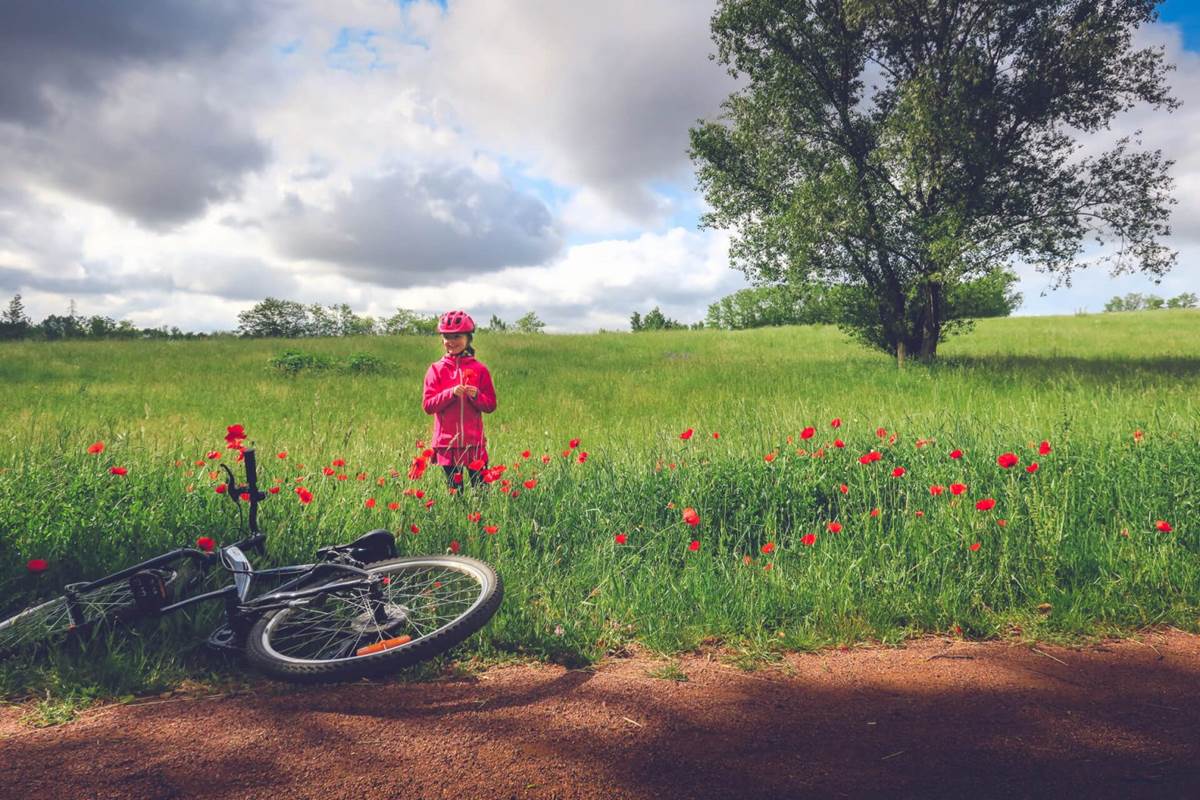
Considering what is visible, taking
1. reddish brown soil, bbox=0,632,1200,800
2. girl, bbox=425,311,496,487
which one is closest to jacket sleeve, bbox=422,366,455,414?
girl, bbox=425,311,496,487

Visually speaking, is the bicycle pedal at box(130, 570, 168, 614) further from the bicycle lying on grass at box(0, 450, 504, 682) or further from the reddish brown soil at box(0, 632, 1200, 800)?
the reddish brown soil at box(0, 632, 1200, 800)

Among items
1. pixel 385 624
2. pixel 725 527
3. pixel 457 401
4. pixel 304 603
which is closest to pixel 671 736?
pixel 385 624

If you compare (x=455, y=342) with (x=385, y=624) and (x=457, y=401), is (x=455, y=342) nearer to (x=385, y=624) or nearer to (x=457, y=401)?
(x=457, y=401)

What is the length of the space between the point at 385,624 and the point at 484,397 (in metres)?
2.61

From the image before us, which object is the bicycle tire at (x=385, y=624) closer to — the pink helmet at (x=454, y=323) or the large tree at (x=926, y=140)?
the pink helmet at (x=454, y=323)

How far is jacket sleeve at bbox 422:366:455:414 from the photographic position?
5957mm

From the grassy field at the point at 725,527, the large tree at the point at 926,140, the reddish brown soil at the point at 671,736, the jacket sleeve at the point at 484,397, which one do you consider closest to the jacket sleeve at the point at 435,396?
the jacket sleeve at the point at 484,397

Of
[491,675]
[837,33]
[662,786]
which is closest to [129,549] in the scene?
[491,675]

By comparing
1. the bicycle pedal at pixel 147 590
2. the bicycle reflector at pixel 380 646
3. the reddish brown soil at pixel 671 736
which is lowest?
the reddish brown soil at pixel 671 736

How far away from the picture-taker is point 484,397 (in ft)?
19.9

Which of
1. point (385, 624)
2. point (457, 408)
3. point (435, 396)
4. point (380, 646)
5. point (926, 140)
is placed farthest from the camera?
point (926, 140)

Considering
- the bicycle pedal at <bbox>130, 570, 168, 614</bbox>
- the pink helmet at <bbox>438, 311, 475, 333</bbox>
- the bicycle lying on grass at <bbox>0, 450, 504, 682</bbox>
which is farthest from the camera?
the pink helmet at <bbox>438, 311, 475, 333</bbox>

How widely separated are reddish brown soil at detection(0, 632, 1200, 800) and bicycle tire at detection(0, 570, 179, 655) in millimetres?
451

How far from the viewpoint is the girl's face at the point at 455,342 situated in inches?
236
